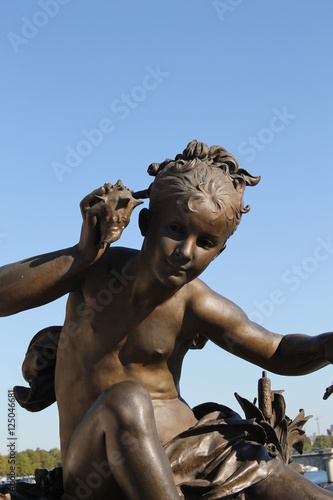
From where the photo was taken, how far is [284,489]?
12.0ft

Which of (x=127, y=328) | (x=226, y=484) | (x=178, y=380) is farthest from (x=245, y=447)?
(x=127, y=328)

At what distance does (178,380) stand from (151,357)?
320 mm

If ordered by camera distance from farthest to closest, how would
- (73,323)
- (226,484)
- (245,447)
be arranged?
(73,323) → (245,447) → (226,484)

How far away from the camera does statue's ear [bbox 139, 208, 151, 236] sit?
3.99 metres

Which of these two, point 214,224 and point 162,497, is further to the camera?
point 214,224

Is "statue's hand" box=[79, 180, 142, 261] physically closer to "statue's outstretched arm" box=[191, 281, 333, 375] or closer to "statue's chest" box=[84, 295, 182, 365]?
"statue's chest" box=[84, 295, 182, 365]

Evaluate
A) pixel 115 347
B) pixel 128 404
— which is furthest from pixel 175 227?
pixel 128 404

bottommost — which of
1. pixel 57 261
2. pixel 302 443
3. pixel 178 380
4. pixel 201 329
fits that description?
pixel 302 443

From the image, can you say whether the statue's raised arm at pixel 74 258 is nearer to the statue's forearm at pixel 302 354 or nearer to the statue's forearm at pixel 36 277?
the statue's forearm at pixel 36 277

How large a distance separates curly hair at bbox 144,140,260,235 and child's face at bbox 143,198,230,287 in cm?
4

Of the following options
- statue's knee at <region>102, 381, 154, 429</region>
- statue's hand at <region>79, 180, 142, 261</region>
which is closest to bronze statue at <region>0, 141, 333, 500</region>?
statue's hand at <region>79, 180, 142, 261</region>

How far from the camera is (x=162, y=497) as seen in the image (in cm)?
309

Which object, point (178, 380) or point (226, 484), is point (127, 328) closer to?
point (178, 380)

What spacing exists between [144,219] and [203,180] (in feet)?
1.38
